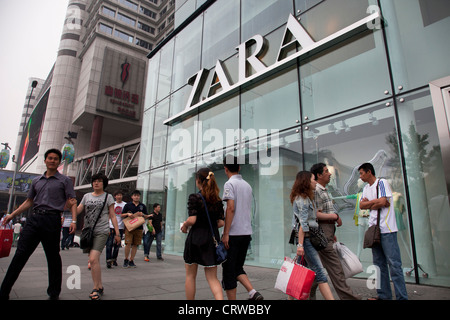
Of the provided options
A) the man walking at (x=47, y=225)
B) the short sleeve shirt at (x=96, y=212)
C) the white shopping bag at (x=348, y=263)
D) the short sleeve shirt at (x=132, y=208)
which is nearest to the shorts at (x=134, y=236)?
the short sleeve shirt at (x=132, y=208)

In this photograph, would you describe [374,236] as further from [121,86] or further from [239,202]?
[121,86]

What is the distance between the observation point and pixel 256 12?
9.45 meters

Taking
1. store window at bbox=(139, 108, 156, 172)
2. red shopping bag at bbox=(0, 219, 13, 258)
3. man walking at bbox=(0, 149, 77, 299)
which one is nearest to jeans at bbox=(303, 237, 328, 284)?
man walking at bbox=(0, 149, 77, 299)

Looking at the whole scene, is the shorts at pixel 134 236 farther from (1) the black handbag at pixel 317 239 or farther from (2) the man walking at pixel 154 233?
(1) the black handbag at pixel 317 239

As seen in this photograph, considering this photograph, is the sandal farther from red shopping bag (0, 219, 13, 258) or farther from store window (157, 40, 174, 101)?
store window (157, 40, 174, 101)

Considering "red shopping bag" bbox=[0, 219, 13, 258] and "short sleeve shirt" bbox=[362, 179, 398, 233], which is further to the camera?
"red shopping bag" bbox=[0, 219, 13, 258]

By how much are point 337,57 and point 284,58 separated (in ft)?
5.14

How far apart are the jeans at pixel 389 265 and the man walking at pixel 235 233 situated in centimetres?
166

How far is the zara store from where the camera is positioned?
17.0 ft

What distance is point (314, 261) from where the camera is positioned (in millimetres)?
3223

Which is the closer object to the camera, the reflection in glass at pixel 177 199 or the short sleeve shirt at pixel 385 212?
the short sleeve shirt at pixel 385 212

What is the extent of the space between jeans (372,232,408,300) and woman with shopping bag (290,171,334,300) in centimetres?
93

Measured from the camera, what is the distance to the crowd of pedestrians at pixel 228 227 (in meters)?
2.98
